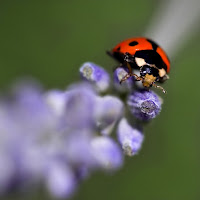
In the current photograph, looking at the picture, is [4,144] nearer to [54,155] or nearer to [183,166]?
[54,155]

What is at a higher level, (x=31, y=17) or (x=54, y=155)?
(x=54, y=155)

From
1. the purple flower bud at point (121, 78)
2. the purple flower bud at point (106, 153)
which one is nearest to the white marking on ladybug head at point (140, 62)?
the purple flower bud at point (121, 78)

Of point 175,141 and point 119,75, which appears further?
point 175,141

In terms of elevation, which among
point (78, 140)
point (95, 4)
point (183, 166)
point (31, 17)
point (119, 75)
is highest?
point (119, 75)

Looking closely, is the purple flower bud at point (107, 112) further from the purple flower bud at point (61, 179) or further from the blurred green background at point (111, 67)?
the blurred green background at point (111, 67)

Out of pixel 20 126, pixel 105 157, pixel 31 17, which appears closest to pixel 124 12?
pixel 31 17

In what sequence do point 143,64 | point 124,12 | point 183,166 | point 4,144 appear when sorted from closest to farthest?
point 143,64, point 4,144, point 183,166, point 124,12

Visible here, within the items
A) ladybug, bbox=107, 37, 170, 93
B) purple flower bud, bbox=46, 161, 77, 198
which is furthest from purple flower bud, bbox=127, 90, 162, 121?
purple flower bud, bbox=46, 161, 77, 198

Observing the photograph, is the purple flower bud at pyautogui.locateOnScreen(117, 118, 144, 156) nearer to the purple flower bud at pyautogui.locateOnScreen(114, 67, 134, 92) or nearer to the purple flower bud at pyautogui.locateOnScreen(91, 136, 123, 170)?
the purple flower bud at pyautogui.locateOnScreen(91, 136, 123, 170)

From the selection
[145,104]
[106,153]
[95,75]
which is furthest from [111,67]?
[145,104]

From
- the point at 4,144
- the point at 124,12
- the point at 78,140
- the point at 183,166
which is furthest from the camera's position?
the point at 124,12
